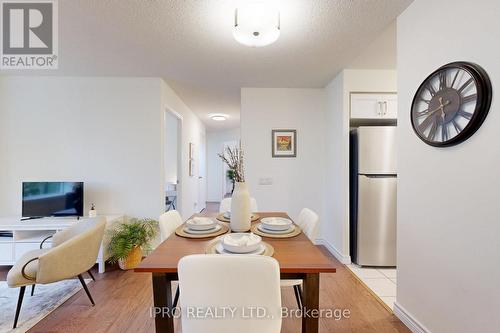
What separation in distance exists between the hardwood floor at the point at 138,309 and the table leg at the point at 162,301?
2.27ft

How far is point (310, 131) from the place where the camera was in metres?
3.72

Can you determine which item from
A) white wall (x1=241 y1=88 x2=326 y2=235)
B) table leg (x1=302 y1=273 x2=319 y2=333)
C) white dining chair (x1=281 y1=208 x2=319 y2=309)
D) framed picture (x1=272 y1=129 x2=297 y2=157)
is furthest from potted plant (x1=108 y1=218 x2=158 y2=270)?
table leg (x1=302 y1=273 x2=319 y2=333)

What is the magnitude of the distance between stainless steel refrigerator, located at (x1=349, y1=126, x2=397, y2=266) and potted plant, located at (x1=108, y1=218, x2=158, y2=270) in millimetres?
2616

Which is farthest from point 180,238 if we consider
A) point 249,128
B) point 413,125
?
point 249,128

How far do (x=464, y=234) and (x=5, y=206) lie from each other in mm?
4736

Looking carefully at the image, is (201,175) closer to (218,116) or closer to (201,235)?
(218,116)

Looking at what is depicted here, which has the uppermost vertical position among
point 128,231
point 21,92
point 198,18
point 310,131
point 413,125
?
point 198,18

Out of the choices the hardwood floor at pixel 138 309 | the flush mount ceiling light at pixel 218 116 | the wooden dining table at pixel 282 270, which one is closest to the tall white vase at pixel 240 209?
the wooden dining table at pixel 282 270

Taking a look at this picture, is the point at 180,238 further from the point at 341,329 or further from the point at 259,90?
the point at 259,90

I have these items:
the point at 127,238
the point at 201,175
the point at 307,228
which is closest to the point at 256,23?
the point at 307,228

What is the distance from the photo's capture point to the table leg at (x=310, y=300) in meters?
1.25

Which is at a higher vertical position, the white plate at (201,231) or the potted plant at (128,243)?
the white plate at (201,231)

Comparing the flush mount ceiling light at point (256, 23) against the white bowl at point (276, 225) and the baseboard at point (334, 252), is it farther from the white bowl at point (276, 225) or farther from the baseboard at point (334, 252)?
the baseboard at point (334, 252)

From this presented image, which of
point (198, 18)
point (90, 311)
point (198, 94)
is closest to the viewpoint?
point (198, 18)
